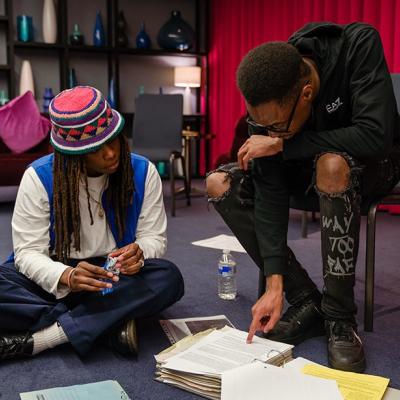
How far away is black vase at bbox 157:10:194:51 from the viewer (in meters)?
6.10

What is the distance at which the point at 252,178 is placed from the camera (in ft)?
5.39

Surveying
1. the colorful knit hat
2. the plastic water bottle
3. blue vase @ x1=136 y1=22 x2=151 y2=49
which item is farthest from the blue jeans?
blue vase @ x1=136 y1=22 x2=151 y2=49

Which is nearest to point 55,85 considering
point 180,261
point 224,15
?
point 224,15

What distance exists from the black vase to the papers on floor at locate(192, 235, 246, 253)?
Result: 11.7ft

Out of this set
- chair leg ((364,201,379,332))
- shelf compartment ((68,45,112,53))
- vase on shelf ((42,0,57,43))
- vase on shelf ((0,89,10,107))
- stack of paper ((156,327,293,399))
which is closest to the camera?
stack of paper ((156,327,293,399))

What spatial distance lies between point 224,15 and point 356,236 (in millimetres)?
5192

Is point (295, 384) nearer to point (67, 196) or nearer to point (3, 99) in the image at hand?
point (67, 196)

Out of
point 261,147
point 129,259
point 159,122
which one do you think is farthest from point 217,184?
point 159,122

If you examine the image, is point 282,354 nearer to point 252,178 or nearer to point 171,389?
point 171,389

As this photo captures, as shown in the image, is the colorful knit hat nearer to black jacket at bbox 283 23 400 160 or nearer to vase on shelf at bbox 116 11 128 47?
black jacket at bbox 283 23 400 160

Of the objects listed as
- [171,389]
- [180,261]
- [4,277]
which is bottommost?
[180,261]

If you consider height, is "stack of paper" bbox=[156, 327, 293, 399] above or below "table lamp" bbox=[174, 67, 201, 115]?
below

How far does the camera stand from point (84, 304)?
151cm

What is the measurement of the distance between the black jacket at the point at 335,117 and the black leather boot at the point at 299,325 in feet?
0.64
